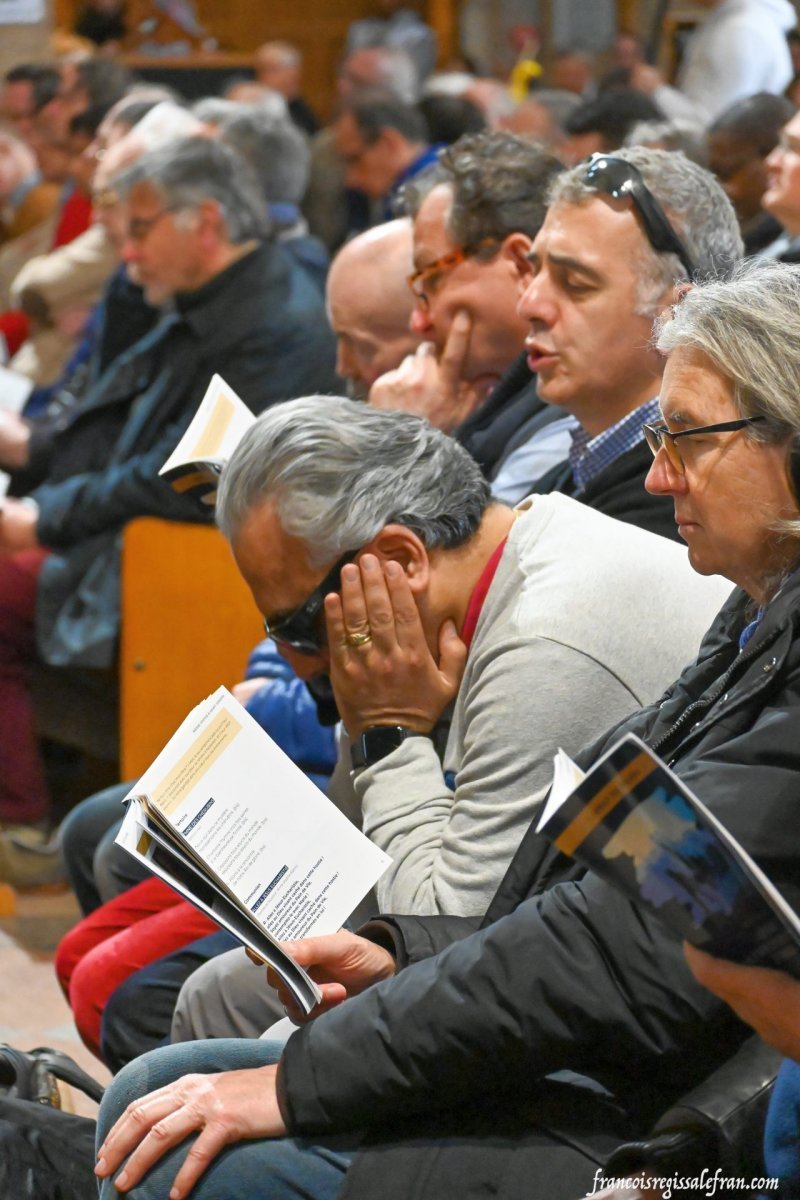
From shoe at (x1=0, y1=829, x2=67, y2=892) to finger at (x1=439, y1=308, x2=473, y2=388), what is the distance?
173 centimetres

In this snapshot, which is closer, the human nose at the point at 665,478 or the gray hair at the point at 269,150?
the human nose at the point at 665,478

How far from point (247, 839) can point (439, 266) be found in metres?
1.41

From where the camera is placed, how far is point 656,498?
7.68 feet

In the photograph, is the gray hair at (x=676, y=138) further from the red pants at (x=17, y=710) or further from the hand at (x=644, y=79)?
the hand at (x=644, y=79)

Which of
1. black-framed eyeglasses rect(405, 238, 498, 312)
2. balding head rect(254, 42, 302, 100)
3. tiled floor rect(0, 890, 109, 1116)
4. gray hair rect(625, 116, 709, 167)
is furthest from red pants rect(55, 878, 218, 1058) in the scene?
balding head rect(254, 42, 302, 100)

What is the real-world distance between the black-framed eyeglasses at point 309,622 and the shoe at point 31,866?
213 cm

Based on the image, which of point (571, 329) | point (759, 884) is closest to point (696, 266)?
point (571, 329)

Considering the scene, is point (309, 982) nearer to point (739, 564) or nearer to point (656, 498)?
point (739, 564)

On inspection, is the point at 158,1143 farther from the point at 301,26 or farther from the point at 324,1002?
the point at 301,26

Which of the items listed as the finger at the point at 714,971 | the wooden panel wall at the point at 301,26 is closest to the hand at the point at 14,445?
the finger at the point at 714,971

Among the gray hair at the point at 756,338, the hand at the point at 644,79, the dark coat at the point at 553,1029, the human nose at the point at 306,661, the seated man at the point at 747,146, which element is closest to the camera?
the dark coat at the point at 553,1029

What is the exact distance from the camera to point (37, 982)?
3383 millimetres

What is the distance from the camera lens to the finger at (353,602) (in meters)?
1.98

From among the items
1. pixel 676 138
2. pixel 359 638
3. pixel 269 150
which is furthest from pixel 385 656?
pixel 269 150
